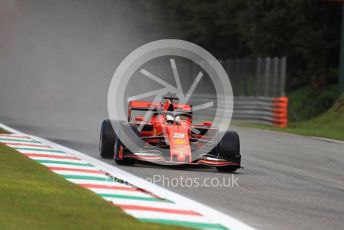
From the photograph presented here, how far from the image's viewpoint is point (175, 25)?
56.4 m

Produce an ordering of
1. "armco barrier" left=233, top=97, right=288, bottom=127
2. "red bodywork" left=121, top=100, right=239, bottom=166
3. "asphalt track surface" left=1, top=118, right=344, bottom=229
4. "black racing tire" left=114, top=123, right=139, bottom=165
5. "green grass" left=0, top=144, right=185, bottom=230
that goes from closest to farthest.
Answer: "green grass" left=0, top=144, right=185, bottom=230 → "asphalt track surface" left=1, top=118, right=344, bottom=229 → "red bodywork" left=121, top=100, right=239, bottom=166 → "black racing tire" left=114, top=123, right=139, bottom=165 → "armco barrier" left=233, top=97, right=288, bottom=127

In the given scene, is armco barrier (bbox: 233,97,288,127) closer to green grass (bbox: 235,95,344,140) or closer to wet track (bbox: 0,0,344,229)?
green grass (bbox: 235,95,344,140)

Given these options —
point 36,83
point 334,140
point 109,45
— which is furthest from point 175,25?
point 334,140

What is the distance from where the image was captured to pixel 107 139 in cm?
1410

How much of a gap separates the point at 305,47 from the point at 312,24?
1.59 m

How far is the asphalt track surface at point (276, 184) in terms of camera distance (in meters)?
9.03

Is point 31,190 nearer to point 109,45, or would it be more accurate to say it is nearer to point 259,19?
point 259,19

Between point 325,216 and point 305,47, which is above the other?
point 305,47

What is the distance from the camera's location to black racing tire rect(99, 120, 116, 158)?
1405 cm

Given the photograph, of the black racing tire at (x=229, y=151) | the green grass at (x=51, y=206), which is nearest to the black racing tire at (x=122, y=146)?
the black racing tire at (x=229, y=151)

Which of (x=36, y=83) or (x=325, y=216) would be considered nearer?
(x=325, y=216)

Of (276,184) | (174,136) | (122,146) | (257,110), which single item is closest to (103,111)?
(257,110)

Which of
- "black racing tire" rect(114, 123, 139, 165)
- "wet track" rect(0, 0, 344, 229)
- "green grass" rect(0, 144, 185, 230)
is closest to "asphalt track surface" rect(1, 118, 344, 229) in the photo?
"wet track" rect(0, 0, 344, 229)

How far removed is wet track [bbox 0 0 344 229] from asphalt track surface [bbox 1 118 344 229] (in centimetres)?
1
